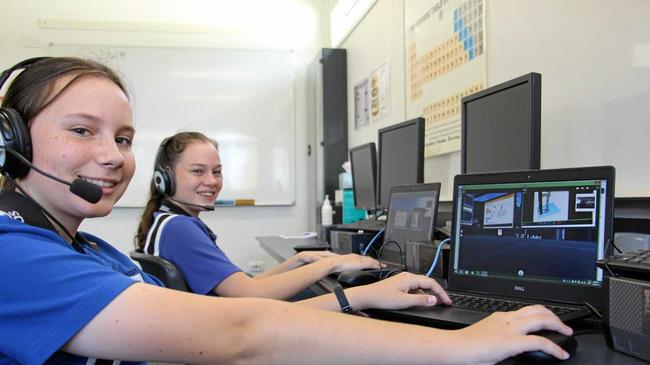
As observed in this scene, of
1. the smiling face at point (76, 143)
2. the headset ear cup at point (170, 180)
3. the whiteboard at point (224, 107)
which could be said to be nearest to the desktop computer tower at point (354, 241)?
the headset ear cup at point (170, 180)

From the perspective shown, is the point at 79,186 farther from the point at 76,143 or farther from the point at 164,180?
the point at 164,180

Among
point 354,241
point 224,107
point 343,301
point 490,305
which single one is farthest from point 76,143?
point 224,107

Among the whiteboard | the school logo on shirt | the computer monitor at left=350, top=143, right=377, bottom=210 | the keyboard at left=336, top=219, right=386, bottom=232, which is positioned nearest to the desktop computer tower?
the keyboard at left=336, top=219, right=386, bottom=232

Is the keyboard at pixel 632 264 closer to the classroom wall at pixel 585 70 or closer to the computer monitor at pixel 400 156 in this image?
the classroom wall at pixel 585 70

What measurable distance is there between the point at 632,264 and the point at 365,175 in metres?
1.78

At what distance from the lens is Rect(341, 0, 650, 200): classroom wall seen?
1.21 metres

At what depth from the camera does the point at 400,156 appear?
2.02m

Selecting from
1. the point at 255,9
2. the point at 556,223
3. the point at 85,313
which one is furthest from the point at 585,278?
the point at 255,9

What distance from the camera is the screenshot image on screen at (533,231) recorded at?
922mm

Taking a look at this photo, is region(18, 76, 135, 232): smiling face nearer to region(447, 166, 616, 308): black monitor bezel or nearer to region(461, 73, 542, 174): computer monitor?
region(447, 166, 616, 308): black monitor bezel

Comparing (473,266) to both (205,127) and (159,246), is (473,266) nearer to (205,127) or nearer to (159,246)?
(159,246)

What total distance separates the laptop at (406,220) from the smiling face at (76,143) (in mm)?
883

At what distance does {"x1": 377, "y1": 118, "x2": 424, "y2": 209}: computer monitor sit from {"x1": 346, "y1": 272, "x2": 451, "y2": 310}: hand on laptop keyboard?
0.89 meters

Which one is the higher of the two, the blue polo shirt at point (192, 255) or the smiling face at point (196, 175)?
the smiling face at point (196, 175)
